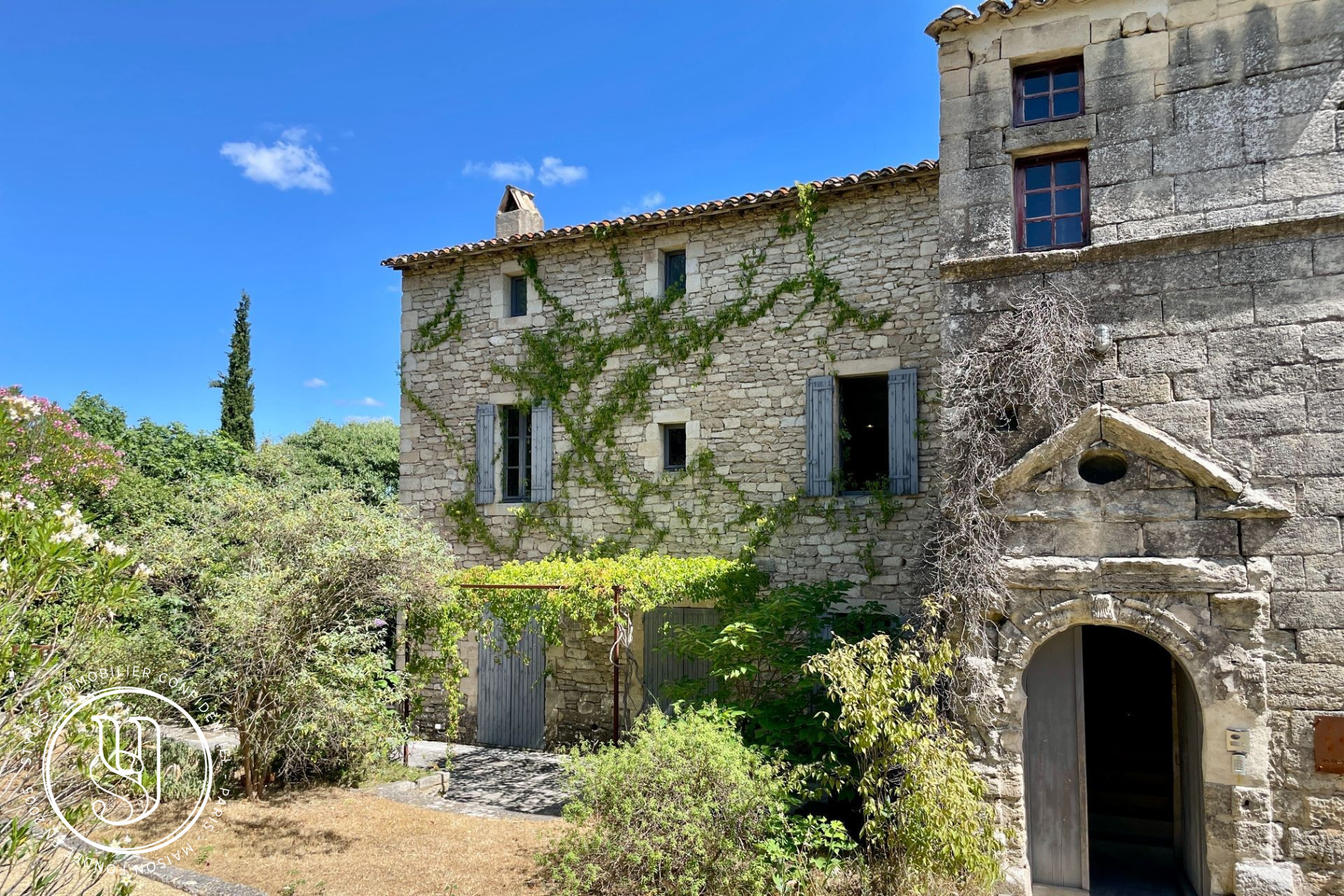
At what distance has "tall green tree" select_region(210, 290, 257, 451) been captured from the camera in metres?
20.0

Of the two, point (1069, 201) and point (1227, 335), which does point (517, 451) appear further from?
point (1227, 335)

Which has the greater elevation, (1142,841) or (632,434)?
(632,434)

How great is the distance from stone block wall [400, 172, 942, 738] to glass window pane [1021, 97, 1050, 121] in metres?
2.65

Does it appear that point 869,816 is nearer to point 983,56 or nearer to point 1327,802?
point 1327,802

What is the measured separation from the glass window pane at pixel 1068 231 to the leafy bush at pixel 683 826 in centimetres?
460

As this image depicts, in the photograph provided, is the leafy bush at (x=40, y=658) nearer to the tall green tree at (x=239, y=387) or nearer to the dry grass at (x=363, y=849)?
the dry grass at (x=363, y=849)

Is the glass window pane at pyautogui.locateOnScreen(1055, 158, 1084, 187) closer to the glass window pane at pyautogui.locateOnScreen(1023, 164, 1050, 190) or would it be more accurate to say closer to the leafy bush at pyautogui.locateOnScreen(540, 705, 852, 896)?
the glass window pane at pyautogui.locateOnScreen(1023, 164, 1050, 190)

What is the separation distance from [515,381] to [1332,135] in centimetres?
918

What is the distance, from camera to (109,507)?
1266 centimetres

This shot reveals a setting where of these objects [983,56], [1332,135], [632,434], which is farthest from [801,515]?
[1332,135]

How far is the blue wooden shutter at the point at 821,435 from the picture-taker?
32.1 feet

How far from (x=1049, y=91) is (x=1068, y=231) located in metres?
1.16

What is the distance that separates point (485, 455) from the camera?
1186 cm

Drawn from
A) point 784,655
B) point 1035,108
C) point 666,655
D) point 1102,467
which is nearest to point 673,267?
point 666,655
